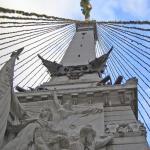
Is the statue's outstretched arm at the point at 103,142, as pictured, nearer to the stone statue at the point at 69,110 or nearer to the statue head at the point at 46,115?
the statue head at the point at 46,115

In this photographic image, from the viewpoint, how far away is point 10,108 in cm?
1370

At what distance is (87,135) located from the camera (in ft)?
42.3

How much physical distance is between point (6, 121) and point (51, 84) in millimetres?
11180

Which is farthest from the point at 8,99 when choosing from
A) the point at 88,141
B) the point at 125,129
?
the point at 125,129

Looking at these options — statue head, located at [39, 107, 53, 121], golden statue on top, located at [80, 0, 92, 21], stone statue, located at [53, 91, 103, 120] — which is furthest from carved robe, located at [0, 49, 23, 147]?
golden statue on top, located at [80, 0, 92, 21]

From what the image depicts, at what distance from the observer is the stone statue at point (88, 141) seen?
12398 mm

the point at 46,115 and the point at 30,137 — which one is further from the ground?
the point at 46,115

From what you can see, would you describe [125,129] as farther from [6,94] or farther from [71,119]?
[6,94]

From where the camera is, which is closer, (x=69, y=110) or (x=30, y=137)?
(x=30, y=137)

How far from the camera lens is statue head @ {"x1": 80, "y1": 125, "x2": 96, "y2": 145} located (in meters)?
12.7

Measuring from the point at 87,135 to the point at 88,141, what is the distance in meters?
0.25

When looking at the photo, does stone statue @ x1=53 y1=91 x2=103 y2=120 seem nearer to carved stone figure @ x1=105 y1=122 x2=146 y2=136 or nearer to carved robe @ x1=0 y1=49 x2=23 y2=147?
carved stone figure @ x1=105 y1=122 x2=146 y2=136

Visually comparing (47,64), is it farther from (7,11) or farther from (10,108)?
(10,108)

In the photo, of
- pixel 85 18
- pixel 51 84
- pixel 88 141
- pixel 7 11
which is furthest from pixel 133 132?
pixel 85 18
